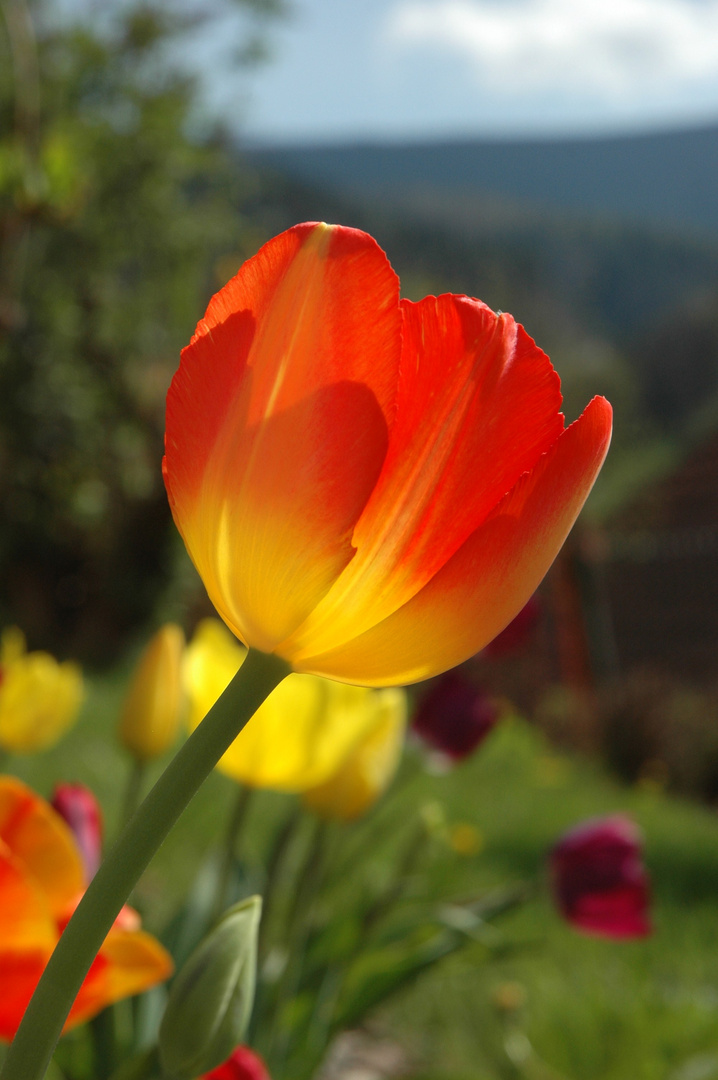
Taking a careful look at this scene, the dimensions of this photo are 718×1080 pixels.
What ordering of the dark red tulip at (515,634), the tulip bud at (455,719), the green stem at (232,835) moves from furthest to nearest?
the tulip bud at (455,719) < the dark red tulip at (515,634) < the green stem at (232,835)

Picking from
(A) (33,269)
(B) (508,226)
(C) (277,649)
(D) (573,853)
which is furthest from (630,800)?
(B) (508,226)

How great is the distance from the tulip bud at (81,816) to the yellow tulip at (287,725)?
0.07 meters

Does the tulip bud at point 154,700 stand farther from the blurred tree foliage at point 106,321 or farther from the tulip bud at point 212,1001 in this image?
the blurred tree foliage at point 106,321

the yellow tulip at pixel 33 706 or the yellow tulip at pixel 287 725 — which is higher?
the yellow tulip at pixel 287 725

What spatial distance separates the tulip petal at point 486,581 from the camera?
0.69 feet

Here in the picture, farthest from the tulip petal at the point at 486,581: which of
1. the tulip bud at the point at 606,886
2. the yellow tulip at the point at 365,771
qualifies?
the tulip bud at the point at 606,886

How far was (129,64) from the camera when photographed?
26.6ft

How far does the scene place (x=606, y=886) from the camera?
29.3 inches

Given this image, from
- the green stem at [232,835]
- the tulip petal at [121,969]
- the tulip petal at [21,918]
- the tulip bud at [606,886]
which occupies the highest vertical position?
the tulip petal at [21,918]

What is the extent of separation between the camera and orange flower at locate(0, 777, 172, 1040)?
0.25 m

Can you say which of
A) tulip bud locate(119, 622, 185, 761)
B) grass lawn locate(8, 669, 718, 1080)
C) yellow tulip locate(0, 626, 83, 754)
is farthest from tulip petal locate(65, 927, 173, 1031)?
grass lawn locate(8, 669, 718, 1080)

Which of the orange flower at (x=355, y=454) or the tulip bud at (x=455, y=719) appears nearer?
the orange flower at (x=355, y=454)

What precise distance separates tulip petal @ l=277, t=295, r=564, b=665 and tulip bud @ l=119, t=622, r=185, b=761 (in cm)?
33

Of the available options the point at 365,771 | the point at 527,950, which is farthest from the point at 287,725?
the point at 527,950
